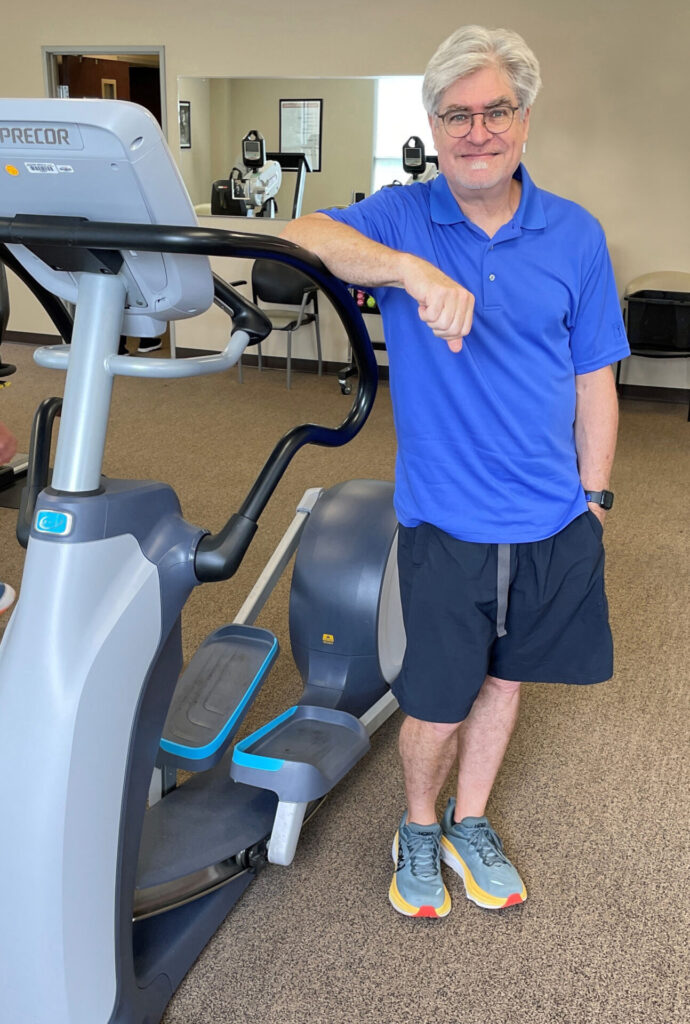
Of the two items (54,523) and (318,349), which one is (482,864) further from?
(318,349)

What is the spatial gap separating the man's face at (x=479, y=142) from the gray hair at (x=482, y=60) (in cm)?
1

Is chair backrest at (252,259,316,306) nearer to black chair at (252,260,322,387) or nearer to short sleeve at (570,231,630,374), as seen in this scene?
black chair at (252,260,322,387)

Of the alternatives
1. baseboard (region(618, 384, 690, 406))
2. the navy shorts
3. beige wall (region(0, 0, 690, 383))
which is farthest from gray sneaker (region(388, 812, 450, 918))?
beige wall (region(0, 0, 690, 383))

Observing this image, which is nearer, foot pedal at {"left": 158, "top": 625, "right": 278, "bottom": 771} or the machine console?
the machine console

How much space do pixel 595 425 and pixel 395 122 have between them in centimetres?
548

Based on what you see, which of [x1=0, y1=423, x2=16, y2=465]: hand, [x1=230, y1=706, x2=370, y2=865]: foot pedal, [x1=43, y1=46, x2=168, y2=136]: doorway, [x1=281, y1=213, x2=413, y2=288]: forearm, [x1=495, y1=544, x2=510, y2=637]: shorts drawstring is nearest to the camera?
[x1=281, y1=213, x2=413, y2=288]: forearm

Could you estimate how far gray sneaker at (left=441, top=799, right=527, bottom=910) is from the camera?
1.90m

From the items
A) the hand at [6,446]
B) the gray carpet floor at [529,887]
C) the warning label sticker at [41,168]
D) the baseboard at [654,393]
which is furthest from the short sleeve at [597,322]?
the baseboard at [654,393]

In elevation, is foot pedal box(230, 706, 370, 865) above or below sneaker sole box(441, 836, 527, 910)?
above

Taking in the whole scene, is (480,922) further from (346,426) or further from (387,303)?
(387,303)

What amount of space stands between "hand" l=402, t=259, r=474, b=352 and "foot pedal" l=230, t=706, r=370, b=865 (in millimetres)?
907

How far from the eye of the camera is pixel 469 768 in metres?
1.95

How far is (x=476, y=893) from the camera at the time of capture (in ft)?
6.24

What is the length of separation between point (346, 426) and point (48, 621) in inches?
33.5
